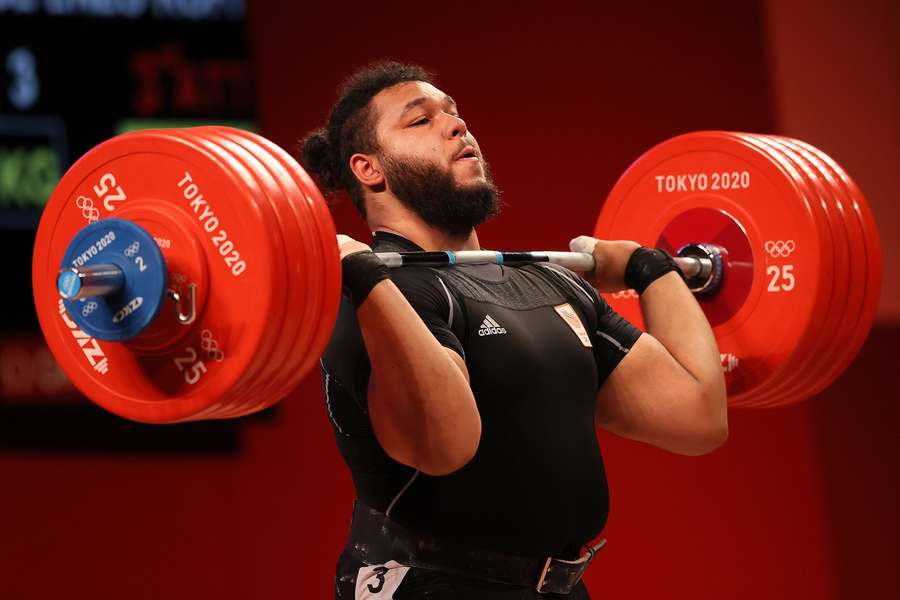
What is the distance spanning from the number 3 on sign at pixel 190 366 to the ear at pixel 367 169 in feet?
2.23

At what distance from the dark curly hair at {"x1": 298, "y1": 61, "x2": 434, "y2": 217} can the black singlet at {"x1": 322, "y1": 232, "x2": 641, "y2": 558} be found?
1.18 feet

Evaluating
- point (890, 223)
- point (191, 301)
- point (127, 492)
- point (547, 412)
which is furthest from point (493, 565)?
point (890, 223)

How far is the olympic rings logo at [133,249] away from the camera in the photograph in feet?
5.75

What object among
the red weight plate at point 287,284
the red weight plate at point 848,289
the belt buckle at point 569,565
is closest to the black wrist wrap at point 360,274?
the red weight plate at point 287,284

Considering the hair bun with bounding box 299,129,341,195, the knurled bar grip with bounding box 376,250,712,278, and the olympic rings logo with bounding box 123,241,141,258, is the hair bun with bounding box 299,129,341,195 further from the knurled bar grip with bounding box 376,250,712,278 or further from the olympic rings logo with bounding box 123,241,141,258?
the olympic rings logo with bounding box 123,241,141,258

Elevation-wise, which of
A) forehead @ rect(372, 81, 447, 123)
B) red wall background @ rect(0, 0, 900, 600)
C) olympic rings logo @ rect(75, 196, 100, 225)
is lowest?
red wall background @ rect(0, 0, 900, 600)

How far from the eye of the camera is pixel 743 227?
2629 millimetres

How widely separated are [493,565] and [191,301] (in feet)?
2.21

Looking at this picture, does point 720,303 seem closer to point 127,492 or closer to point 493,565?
point 493,565

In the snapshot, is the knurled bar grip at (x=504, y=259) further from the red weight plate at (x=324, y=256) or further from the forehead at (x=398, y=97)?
the forehead at (x=398, y=97)

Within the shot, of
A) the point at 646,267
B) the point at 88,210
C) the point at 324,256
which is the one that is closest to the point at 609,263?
the point at 646,267

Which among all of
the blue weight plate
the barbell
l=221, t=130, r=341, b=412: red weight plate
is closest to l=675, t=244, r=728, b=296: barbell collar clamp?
the barbell

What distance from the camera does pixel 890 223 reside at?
4.05 meters

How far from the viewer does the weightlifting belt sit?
1985mm
